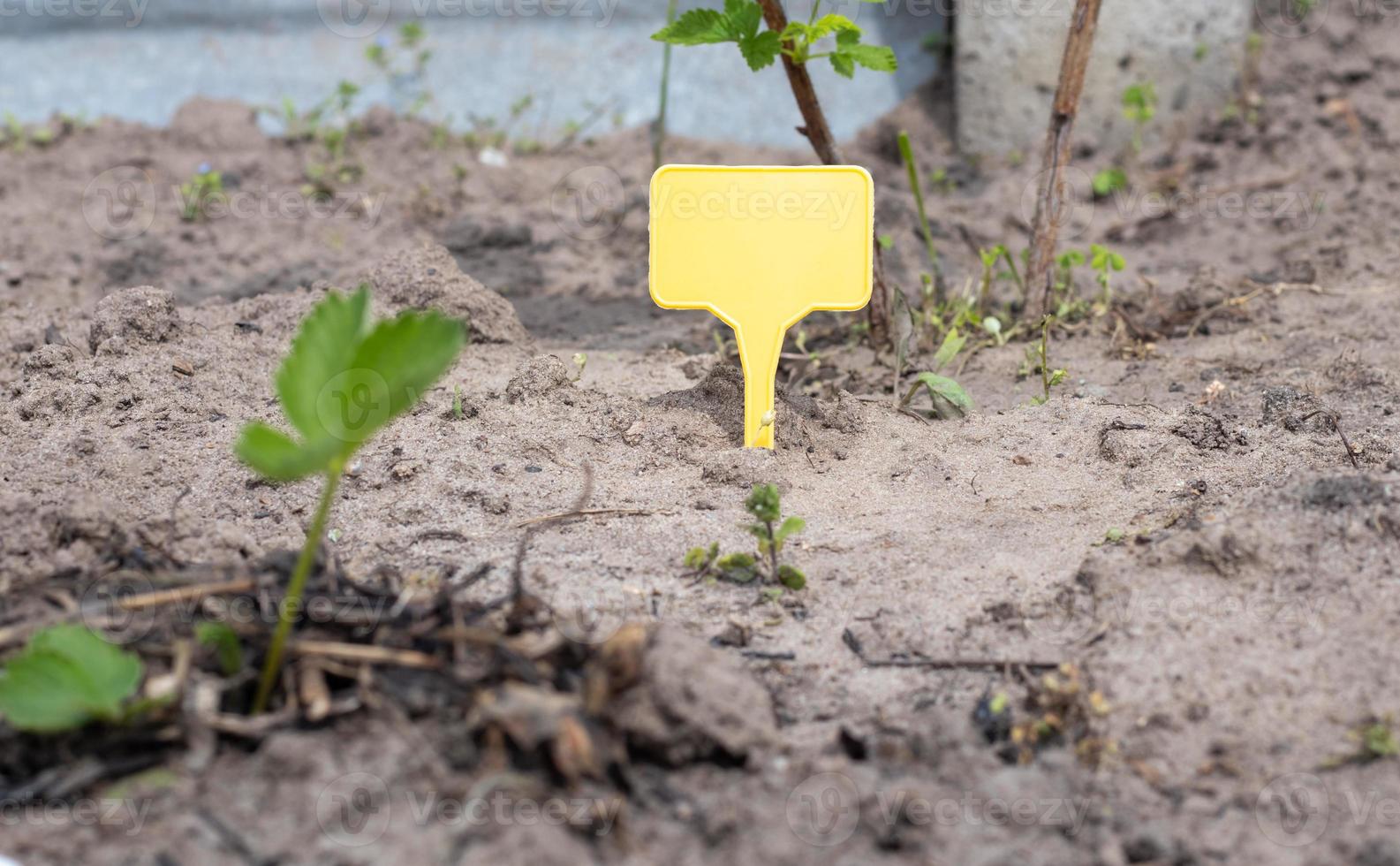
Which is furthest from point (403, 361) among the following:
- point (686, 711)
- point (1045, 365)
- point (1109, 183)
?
point (1109, 183)

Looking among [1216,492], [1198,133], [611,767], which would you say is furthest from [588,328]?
[1198,133]

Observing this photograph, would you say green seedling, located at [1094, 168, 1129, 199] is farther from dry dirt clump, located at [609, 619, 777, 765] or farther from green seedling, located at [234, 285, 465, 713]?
green seedling, located at [234, 285, 465, 713]

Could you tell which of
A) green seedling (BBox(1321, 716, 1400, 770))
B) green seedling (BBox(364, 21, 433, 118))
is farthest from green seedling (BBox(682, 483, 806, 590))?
green seedling (BBox(364, 21, 433, 118))

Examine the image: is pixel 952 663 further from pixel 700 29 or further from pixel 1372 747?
pixel 700 29

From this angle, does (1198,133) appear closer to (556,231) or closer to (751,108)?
(751,108)

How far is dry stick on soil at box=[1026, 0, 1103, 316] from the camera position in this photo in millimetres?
2504

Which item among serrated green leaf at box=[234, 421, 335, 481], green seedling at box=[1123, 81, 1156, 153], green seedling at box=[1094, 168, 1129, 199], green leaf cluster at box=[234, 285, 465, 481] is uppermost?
green seedling at box=[1123, 81, 1156, 153]

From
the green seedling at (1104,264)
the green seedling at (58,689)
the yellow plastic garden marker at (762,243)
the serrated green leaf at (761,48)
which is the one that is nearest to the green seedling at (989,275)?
the green seedling at (1104,264)

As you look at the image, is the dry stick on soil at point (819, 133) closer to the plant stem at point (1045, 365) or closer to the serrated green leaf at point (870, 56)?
the serrated green leaf at point (870, 56)

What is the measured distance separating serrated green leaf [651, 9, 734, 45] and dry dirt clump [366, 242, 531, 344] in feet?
2.20

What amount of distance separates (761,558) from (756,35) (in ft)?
3.30

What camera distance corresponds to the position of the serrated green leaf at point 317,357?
3.68 ft

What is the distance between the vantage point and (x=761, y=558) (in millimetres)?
1715

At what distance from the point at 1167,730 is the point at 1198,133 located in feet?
8.99
